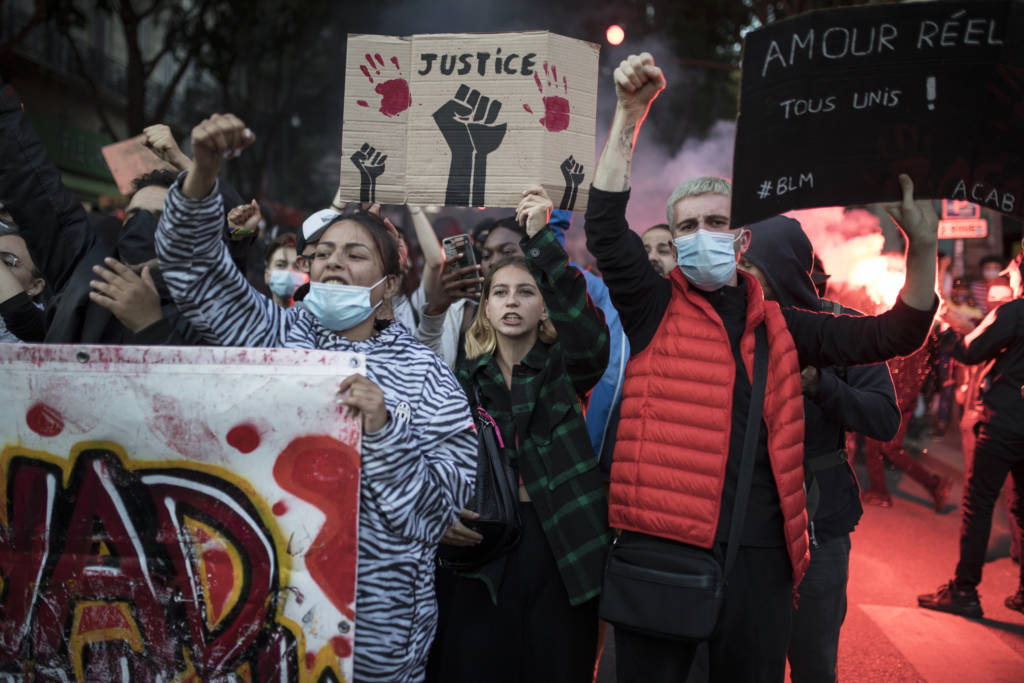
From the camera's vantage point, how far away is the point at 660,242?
4.59 m

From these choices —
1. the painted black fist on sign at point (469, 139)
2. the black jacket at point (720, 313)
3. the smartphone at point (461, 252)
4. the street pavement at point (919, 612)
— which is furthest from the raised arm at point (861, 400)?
the street pavement at point (919, 612)

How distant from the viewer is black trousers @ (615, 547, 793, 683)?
7.97 feet

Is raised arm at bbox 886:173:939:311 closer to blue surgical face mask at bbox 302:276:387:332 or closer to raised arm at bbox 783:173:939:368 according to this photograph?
raised arm at bbox 783:173:939:368

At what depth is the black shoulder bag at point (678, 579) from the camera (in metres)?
2.33

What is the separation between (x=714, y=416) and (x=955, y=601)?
355cm

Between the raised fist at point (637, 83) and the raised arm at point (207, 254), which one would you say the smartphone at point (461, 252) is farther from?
the raised arm at point (207, 254)

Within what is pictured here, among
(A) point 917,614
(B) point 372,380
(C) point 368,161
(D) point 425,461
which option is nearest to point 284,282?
(C) point 368,161

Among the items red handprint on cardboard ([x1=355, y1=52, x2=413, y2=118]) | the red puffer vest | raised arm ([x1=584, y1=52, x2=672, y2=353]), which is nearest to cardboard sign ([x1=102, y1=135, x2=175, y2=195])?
red handprint on cardboard ([x1=355, y1=52, x2=413, y2=118])

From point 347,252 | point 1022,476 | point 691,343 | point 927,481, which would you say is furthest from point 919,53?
point 927,481

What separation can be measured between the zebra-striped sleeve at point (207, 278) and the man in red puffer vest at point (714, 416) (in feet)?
3.16

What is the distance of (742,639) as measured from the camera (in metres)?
2.43

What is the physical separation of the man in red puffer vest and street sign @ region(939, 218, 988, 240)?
922 centimetres

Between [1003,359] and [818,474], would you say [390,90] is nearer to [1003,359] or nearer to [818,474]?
[818,474]

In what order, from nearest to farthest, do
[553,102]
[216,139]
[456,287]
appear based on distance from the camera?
[216,139], [553,102], [456,287]
